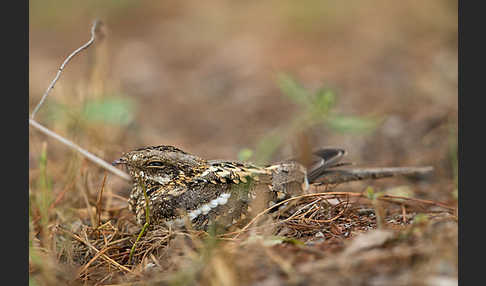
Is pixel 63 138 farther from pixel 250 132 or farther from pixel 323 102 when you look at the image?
pixel 250 132

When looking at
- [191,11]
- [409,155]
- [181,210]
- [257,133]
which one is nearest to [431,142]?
Result: [409,155]

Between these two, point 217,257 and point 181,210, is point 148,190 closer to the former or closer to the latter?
point 181,210

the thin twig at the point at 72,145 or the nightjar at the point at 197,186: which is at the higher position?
the thin twig at the point at 72,145

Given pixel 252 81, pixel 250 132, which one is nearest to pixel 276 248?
pixel 250 132

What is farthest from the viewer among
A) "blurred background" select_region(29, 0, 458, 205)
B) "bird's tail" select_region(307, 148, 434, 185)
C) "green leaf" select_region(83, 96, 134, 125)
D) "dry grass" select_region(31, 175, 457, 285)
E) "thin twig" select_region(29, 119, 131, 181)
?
"blurred background" select_region(29, 0, 458, 205)

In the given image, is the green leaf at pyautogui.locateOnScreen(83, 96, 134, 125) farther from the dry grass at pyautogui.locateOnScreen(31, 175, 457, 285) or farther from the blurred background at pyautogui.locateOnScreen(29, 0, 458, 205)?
the dry grass at pyautogui.locateOnScreen(31, 175, 457, 285)

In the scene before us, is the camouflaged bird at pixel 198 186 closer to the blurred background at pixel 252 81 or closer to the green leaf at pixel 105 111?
the blurred background at pixel 252 81

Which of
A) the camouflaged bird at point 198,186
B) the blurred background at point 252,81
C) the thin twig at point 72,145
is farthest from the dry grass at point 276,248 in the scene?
the blurred background at point 252,81

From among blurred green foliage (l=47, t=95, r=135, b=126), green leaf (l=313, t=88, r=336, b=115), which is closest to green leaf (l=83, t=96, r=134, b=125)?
blurred green foliage (l=47, t=95, r=135, b=126)
